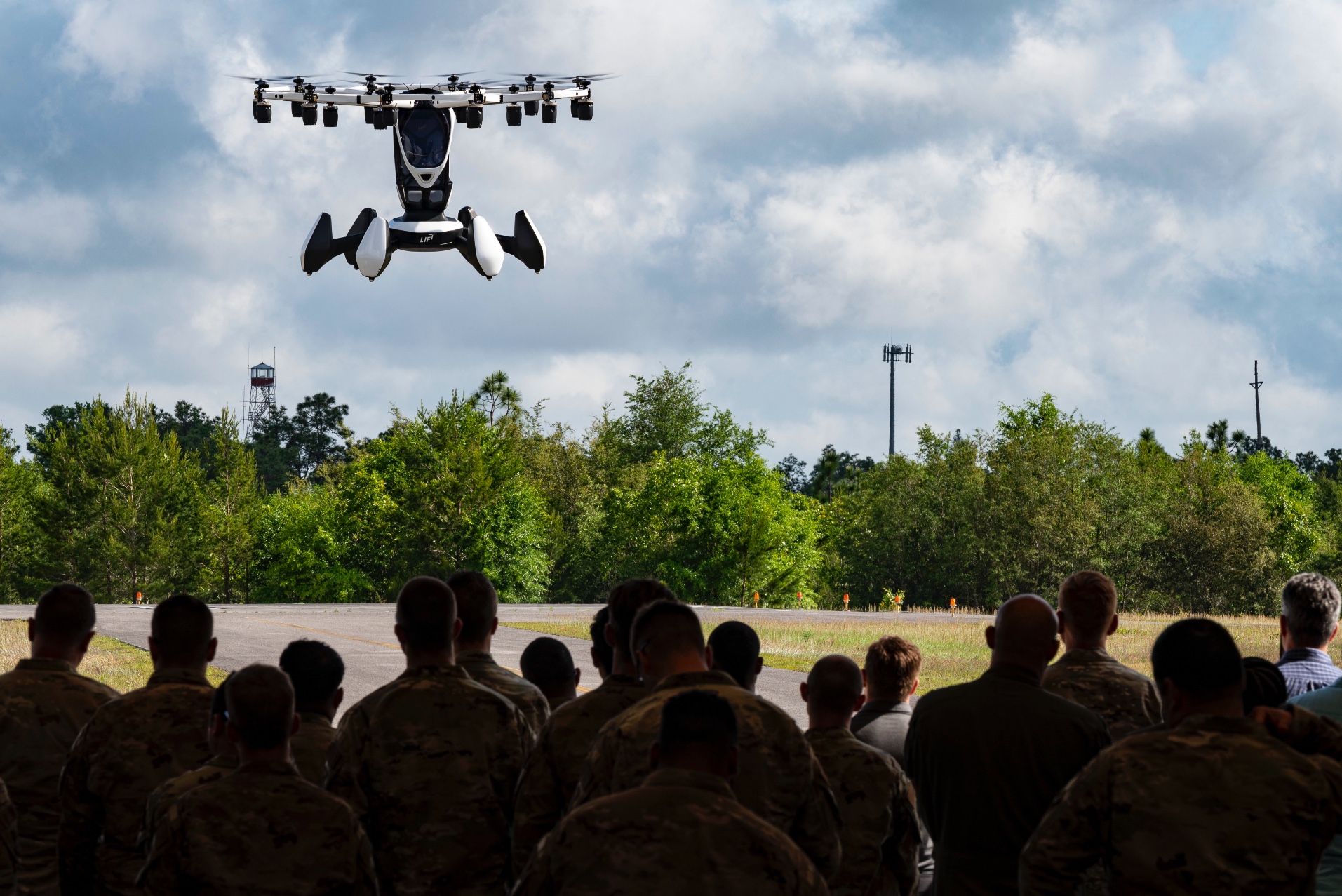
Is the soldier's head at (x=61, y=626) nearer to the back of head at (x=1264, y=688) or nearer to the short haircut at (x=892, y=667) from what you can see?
the short haircut at (x=892, y=667)

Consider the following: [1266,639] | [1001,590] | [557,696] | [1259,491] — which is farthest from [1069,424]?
[557,696]

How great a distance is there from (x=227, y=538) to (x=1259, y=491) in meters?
71.0

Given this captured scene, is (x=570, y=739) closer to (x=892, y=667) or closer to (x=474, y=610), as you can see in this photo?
(x=474, y=610)

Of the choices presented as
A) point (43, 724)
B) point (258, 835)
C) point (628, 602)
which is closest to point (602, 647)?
point (628, 602)

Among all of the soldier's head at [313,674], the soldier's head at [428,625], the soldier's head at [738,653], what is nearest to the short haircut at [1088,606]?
the soldier's head at [738,653]

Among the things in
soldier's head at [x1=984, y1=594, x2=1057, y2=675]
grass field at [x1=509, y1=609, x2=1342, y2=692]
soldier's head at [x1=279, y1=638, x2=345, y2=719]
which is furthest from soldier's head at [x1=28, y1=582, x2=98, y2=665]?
grass field at [x1=509, y1=609, x2=1342, y2=692]

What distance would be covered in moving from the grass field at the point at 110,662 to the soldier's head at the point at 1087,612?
53.3ft

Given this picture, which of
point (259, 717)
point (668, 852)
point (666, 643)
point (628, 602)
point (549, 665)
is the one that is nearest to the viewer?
point (668, 852)

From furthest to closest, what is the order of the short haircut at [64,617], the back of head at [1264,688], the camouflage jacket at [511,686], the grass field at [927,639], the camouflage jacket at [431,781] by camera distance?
the grass field at [927,639]
the short haircut at [64,617]
the camouflage jacket at [511,686]
the back of head at [1264,688]
the camouflage jacket at [431,781]

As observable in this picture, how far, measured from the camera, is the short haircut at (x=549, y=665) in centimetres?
638

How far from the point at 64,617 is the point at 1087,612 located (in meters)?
4.30

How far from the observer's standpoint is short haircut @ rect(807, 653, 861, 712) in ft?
17.5

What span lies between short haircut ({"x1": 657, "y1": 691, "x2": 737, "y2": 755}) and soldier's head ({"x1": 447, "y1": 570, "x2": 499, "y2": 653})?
102 inches

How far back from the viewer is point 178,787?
4109mm
